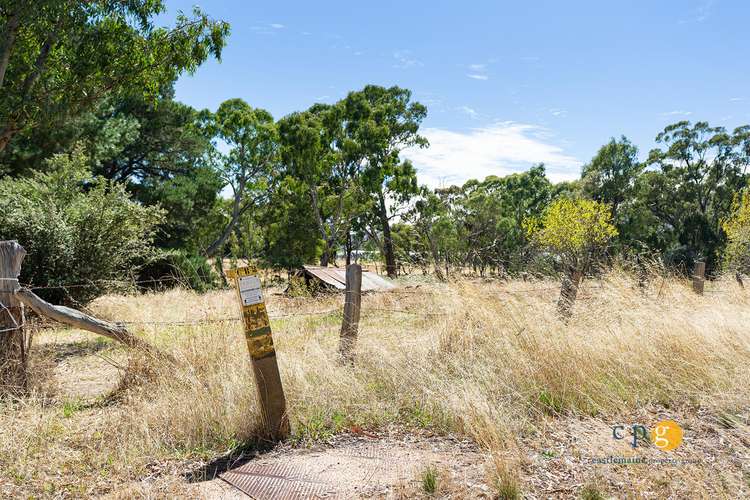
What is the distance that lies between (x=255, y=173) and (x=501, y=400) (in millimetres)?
27943

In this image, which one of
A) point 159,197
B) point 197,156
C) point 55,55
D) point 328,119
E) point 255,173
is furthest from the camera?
point 255,173

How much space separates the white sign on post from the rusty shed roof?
9431 millimetres

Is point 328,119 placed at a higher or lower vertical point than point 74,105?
higher

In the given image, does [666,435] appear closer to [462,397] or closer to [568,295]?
[462,397]

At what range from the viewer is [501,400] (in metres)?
4.47

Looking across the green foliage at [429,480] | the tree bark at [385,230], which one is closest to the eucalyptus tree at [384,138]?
the tree bark at [385,230]

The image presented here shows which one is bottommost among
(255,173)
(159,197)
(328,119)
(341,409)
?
(341,409)

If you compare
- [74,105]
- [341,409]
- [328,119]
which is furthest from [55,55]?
[328,119]

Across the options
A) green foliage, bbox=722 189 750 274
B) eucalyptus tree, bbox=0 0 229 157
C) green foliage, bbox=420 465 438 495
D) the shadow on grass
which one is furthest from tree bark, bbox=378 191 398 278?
green foliage, bbox=420 465 438 495

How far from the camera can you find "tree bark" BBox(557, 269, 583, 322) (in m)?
6.22

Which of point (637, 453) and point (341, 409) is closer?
point (637, 453)

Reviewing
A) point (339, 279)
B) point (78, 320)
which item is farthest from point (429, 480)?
point (339, 279)

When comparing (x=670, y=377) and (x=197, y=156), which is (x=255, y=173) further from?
(x=670, y=377)

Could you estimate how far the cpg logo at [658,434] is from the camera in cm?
375
